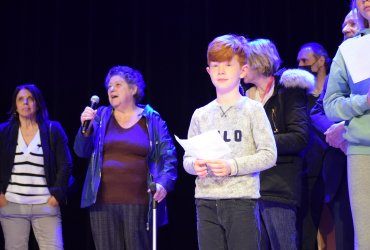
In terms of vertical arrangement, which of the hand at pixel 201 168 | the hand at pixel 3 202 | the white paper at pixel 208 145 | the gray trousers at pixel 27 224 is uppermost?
the white paper at pixel 208 145

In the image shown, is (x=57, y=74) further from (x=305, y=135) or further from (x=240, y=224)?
(x=240, y=224)

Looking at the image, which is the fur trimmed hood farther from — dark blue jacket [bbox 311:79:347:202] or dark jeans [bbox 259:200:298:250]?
dark jeans [bbox 259:200:298:250]

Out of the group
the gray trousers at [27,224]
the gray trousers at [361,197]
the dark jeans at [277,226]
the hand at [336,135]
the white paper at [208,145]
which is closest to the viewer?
the gray trousers at [361,197]

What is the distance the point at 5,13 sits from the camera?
5027mm

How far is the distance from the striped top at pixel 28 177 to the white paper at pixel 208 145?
2059 millimetres

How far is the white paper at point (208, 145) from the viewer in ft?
8.13

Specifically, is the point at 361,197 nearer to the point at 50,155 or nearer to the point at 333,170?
the point at 333,170

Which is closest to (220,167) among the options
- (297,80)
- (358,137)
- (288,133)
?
(358,137)

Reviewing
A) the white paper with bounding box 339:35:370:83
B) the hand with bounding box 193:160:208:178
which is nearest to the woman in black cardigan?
the hand with bounding box 193:160:208:178

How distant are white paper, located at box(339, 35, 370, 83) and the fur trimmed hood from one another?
0.89m

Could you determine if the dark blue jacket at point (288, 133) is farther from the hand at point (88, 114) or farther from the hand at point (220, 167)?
the hand at point (88, 114)

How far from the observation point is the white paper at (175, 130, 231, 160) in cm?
248

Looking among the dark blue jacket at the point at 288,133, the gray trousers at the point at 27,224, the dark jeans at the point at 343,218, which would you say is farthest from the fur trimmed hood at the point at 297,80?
the gray trousers at the point at 27,224

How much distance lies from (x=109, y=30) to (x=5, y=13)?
0.94m
